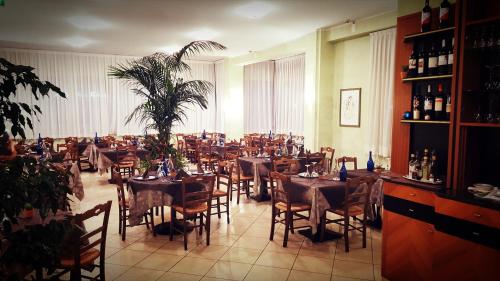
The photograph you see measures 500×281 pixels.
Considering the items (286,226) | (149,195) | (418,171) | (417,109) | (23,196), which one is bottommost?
(286,226)

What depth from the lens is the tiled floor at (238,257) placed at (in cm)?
345

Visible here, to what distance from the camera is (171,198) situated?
4.32m

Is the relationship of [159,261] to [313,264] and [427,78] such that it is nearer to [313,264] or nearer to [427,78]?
[313,264]

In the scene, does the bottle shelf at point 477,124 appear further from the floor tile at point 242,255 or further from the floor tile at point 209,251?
the floor tile at point 209,251

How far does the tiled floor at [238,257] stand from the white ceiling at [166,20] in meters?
3.71

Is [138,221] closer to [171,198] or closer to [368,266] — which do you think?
[171,198]

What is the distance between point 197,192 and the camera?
13.5 feet

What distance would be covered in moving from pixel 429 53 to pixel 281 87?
7149 mm

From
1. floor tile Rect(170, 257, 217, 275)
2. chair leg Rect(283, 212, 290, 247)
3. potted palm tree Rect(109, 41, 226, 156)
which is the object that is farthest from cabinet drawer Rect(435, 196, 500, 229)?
potted palm tree Rect(109, 41, 226, 156)

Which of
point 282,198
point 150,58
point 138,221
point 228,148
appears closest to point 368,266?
point 282,198

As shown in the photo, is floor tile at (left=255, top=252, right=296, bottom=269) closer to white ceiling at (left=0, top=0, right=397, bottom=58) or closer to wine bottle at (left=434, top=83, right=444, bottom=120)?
wine bottle at (left=434, top=83, right=444, bottom=120)

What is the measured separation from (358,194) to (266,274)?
146 cm

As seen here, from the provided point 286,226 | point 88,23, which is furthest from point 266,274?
point 88,23

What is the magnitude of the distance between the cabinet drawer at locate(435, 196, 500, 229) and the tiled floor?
43.1 inches
